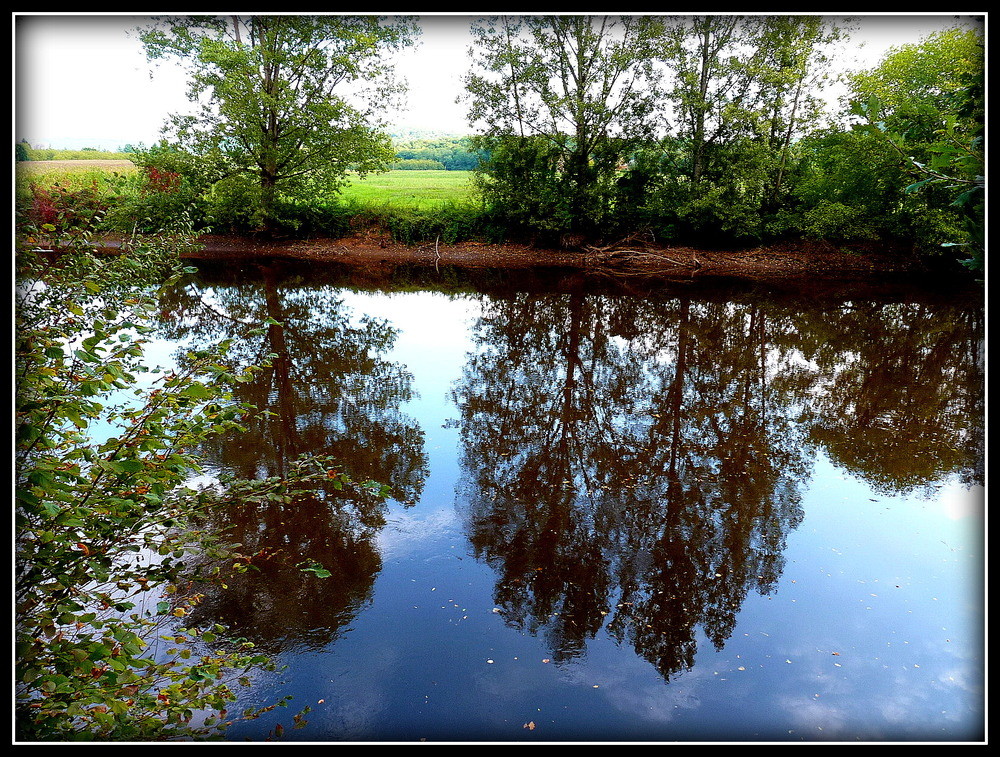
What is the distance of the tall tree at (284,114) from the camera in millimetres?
26656

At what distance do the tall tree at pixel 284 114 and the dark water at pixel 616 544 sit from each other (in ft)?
50.4

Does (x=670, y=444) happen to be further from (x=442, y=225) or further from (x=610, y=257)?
(x=442, y=225)

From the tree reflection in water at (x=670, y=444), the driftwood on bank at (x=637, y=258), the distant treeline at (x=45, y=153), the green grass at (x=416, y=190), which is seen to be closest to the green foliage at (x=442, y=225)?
the green grass at (x=416, y=190)

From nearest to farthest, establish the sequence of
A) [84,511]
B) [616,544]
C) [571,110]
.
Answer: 1. [84,511]
2. [616,544]
3. [571,110]

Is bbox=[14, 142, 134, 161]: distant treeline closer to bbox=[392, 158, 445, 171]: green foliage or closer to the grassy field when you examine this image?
the grassy field

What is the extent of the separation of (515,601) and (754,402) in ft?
25.3

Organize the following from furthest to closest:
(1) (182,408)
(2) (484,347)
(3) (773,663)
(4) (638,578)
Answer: (2) (484,347), (4) (638,578), (3) (773,663), (1) (182,408)

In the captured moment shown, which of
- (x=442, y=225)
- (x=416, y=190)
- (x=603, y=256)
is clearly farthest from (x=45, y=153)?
(x=416, y=190)

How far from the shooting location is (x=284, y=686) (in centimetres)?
509

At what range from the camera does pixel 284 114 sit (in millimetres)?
28953

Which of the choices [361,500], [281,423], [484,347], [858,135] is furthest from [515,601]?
[858,135]

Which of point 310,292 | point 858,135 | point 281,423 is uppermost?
point 858,135

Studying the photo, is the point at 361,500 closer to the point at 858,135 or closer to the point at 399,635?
the point at 399,635

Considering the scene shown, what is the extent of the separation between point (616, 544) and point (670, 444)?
131 inches
